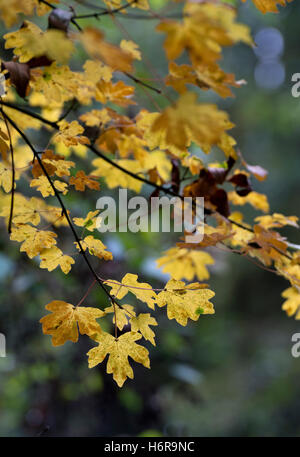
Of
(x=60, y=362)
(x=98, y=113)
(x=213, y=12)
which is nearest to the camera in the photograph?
(x=213, y=12)

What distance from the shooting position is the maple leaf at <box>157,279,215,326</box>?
62cm

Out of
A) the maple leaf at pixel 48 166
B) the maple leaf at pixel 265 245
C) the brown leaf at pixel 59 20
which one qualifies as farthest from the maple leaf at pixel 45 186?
the maple leaf at pixel 265 245

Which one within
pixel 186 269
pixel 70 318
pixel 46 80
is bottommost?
pixel 70 318

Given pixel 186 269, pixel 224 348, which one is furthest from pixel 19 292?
pixel 224 348

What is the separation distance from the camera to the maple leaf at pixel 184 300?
0.62 meters

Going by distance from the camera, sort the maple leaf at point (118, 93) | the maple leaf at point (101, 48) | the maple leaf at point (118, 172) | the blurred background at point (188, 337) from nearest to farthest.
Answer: the maple leaf at point (101, 48) < the maple leaf at point (118, 93) < the maple leaf at point (118, 172) < the blurred background at point (188, 337)

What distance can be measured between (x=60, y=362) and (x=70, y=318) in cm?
142

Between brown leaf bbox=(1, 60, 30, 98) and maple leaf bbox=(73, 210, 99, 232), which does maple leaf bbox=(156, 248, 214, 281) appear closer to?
maple leaf bbox=(73, 210, 99, 232)

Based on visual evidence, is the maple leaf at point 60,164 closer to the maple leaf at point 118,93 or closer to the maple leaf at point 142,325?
the maple leaf at point 118,93

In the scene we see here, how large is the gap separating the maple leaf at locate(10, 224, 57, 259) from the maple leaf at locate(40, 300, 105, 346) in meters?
0.10

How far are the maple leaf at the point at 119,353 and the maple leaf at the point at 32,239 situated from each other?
0.18 meters

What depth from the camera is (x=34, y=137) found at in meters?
1.64

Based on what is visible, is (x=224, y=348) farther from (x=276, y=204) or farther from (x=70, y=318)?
(x=70, y=318)

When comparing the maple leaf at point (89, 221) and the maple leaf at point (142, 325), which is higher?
the maple leaf at point (89, 221)
